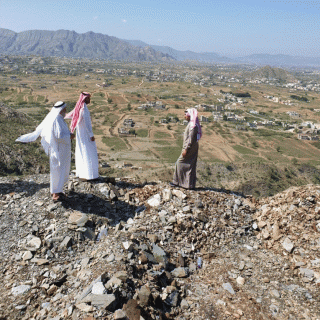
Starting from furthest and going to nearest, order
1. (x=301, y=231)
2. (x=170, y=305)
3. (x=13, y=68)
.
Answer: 1. (x=13, y=68)
2. (x=301, y=231)
3. (x=170, y=305)

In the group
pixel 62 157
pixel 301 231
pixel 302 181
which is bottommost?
pixel 302 181

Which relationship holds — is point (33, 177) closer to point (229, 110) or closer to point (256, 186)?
point (256, 186)

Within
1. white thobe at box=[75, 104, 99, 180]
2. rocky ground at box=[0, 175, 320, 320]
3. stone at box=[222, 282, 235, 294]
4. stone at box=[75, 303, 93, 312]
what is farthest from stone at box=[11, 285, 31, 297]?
stone at box=[222, 282, 235, 294]

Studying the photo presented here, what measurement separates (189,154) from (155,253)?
2.08 m

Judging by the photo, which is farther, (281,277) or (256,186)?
(256,186)

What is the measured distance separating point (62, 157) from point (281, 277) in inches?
153

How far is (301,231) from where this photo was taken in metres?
4.34

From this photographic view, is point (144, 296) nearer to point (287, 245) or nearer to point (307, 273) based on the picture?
point (307, 273)

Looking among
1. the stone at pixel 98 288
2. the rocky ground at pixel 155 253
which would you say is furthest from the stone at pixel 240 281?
the stone at pixel 98 288

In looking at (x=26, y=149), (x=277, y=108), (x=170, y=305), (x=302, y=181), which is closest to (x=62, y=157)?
(x=170, y=305)

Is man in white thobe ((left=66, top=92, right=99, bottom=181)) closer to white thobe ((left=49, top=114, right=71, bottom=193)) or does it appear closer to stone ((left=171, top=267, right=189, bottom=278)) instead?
white thobe ((left=49, top=114, right=71, bottom=193))

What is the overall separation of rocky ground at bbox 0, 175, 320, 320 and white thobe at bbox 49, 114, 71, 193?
361mm

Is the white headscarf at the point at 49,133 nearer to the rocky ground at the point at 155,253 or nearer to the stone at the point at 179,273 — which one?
the rocky ground at the point at 155,253

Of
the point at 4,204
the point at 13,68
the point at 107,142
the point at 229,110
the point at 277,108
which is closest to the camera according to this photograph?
the point at 4,204
